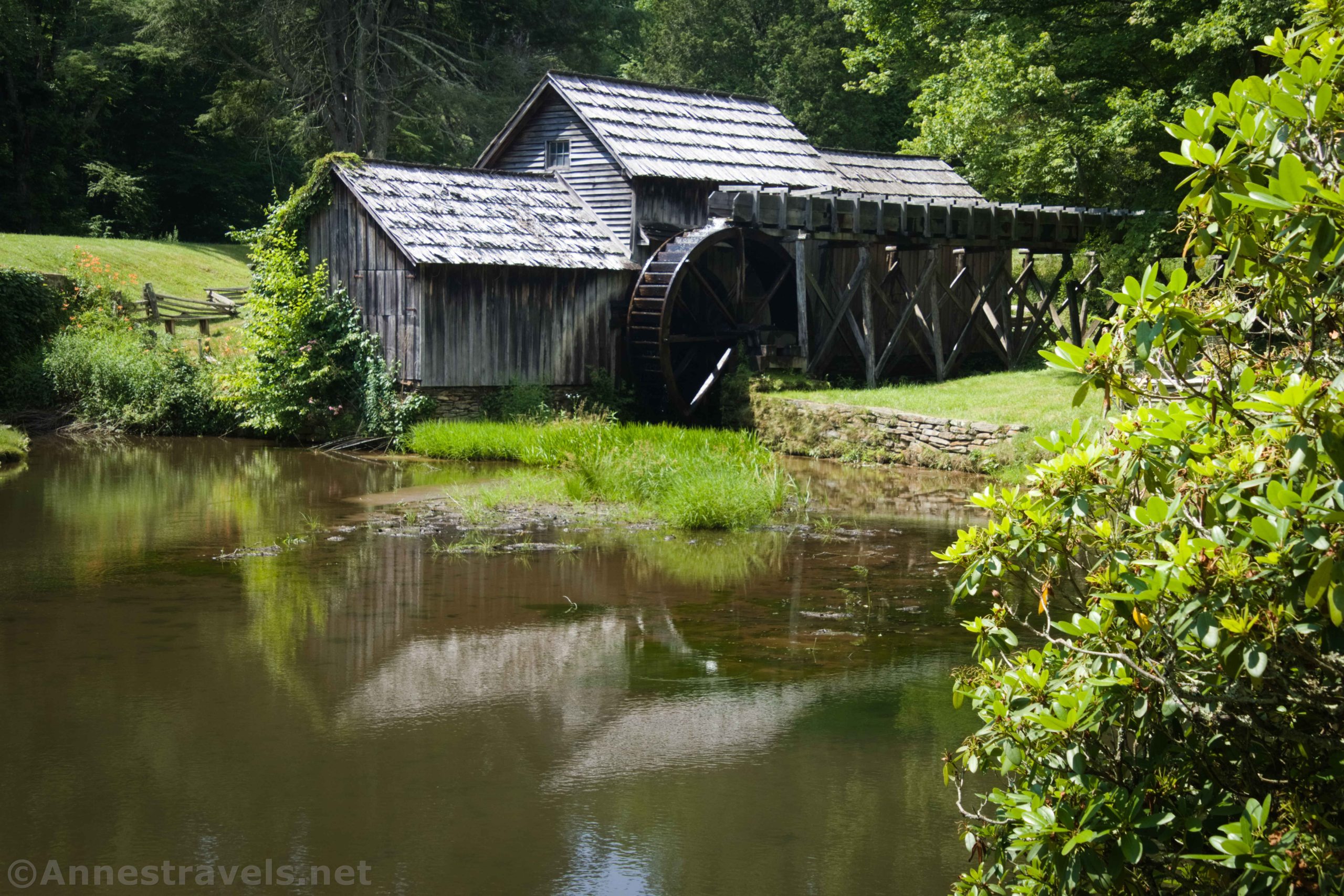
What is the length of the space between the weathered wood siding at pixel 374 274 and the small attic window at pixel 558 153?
4430 mm

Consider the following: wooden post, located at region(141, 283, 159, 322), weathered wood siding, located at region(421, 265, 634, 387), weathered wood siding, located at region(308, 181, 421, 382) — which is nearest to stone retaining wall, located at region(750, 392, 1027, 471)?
weathered wood siding, located at region(421, 265, 634, 387)

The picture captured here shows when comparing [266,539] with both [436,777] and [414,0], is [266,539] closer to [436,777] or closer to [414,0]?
[436,777]

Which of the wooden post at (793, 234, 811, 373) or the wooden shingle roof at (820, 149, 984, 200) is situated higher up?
the wooden shingle roof at (820, 149, 984, 200)

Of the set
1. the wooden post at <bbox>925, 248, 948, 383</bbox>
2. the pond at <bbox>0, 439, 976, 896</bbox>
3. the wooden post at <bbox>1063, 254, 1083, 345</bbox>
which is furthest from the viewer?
the wooden post at <bbox>1063, 254, 1083, 345</bbox>

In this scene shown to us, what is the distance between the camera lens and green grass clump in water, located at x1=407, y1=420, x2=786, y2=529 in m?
13.1

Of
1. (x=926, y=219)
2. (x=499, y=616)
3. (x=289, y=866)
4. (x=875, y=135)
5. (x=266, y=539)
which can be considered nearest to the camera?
(x=289, y=866)

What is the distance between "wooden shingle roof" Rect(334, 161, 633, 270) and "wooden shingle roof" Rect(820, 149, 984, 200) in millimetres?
5506

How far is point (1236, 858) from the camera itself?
339 centimetres

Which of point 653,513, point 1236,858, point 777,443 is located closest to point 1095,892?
point 1236,858

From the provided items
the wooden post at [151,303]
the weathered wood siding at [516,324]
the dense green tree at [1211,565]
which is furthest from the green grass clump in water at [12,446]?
the dense green tree at [1211,565]

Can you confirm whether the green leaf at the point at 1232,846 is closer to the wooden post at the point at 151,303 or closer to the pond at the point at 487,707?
the pond at the point at 487,707

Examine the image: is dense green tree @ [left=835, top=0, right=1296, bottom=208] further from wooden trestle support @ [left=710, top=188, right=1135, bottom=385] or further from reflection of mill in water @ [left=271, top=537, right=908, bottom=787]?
reflection of mill in water @ [left=271, top=537, right=908, bottom=787]

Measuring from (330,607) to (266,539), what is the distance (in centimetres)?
311

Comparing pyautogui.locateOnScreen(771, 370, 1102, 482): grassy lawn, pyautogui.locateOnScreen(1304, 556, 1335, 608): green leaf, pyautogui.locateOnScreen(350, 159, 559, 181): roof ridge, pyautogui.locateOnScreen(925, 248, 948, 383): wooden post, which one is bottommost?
pyautogui.locateOnScreen(771, 370, 1102, 482): grassy lawn
